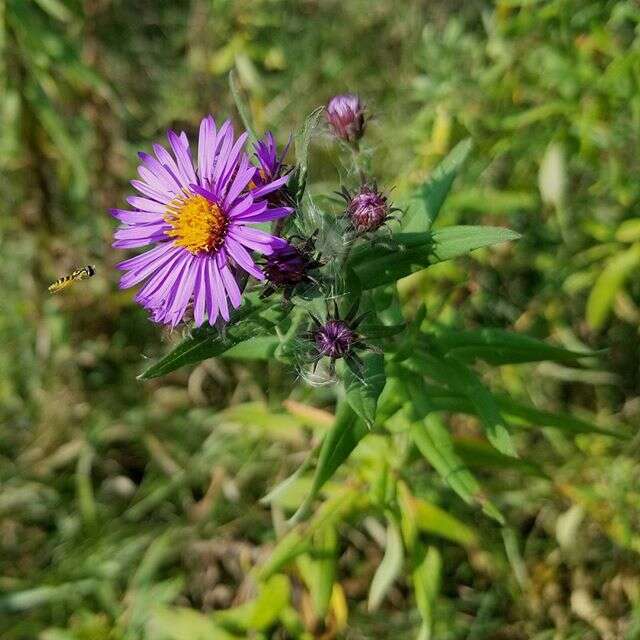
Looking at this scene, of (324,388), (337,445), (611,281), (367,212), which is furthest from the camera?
(611,281)

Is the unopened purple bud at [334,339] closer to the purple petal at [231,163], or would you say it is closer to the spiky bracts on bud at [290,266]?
the spiky bracts on bud at [290,266]

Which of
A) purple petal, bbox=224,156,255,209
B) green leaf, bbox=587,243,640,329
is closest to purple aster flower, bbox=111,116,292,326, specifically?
purple petal, bbox=224,156,255,209

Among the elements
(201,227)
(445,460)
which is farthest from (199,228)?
(445,460)

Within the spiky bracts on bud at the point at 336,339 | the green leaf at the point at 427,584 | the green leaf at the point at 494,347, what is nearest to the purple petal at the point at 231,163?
the spiky bracts on bud at the point at 336,339

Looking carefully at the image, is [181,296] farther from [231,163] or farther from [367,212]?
[367,212]

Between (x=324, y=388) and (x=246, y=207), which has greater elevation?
(x=246, y=207)

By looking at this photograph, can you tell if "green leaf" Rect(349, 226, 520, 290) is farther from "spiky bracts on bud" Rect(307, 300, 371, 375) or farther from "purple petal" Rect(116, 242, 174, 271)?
"purple petal" Rect(116, 242, 174, 271)
